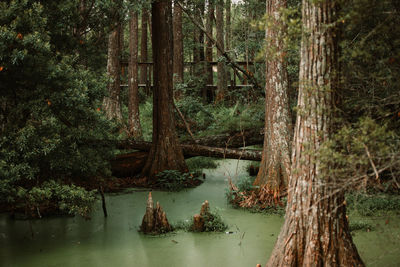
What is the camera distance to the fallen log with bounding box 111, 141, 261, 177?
11.3 m

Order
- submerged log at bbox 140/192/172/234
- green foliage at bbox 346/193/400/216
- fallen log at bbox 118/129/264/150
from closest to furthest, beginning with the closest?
submerged log at bbox 140/192/172/234, green foliage at bbox 346/193/400/216, fallen log at bbox 118/129/264/150

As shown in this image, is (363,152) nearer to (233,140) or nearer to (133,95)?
(233,140)

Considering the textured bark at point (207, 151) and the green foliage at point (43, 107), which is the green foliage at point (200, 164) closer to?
the textured bark at point (207, 151)

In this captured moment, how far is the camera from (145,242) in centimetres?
709

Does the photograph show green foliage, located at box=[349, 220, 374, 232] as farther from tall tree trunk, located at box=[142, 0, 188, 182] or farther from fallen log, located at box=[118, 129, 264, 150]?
fallen log, located at box=[118, 129, 264, 150]

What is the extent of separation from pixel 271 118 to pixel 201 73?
477 inches

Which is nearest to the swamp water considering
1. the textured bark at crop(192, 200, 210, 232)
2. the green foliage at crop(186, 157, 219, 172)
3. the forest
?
the forest

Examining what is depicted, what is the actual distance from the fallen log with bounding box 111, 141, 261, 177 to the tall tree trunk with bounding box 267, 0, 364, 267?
619 cm

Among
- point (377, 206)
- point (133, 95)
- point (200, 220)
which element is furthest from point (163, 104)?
point (377, 206)

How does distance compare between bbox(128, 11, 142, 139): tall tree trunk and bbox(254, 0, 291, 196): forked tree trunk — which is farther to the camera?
bbox(128, 11, 142, 139): tall tree trunk

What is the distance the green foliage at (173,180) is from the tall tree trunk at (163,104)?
31 cm

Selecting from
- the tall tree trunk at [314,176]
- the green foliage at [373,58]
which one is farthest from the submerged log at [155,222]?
the green foliage at [373,58]

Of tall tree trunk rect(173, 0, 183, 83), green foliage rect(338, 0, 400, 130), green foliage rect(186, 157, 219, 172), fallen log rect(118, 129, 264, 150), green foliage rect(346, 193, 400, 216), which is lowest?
green foliage rect(346, 193, 400, 216)

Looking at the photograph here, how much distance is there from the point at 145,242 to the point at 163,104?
507 cm
